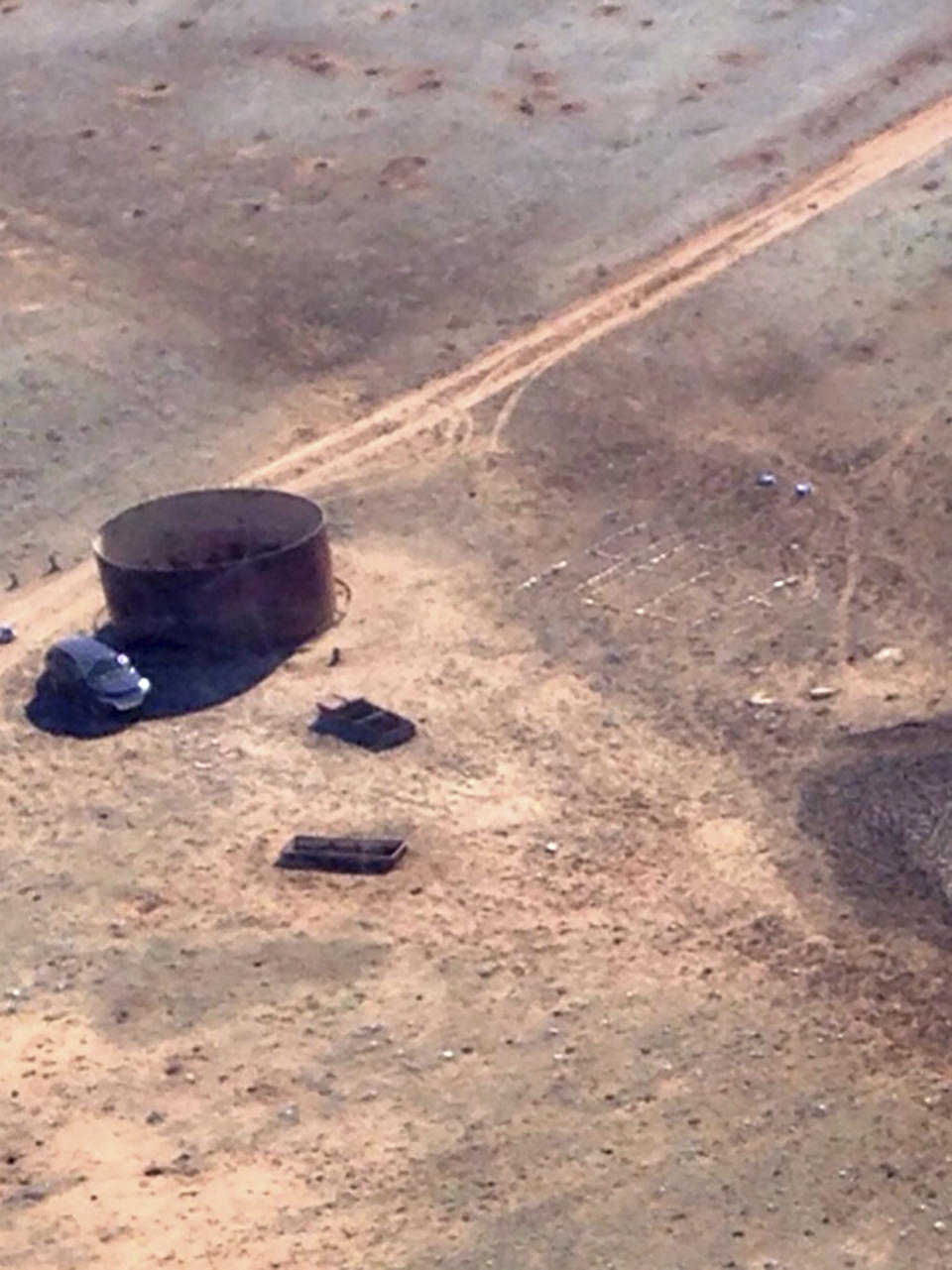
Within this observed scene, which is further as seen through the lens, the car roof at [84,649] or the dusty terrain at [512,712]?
the car roof at [84,649]

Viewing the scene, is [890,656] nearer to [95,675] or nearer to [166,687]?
[166,687]

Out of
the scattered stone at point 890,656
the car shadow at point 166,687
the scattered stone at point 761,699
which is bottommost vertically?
the scattered stone at point 890,656

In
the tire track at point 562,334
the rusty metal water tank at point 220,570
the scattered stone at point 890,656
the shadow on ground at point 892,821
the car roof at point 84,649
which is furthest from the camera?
the tire track at point 562,334

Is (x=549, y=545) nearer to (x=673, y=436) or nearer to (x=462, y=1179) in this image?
(x=673, y=436)

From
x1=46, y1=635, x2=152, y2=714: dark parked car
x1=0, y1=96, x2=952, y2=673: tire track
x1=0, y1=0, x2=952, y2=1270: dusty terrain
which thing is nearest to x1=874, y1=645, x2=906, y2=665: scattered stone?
x1=0, y1=0, x2=952, y2=1270: dusty terrain

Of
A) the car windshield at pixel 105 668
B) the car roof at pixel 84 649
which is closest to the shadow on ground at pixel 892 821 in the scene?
the car windshield at pixel 105 668

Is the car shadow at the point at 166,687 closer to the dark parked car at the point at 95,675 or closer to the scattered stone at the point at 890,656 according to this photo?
the dark parked car at the point at 95,675

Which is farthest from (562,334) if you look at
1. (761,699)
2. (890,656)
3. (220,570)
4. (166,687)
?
(166,687)

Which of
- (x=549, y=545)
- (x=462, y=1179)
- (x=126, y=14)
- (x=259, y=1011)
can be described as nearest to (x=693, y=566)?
(x=549, y=545)
